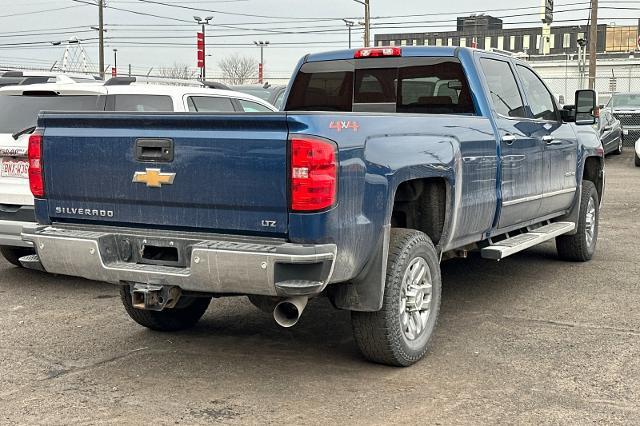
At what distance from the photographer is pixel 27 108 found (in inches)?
288

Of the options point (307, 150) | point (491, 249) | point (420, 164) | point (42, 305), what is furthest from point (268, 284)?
point (42, 305)

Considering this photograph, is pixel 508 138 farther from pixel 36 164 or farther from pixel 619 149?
pixel 619 149

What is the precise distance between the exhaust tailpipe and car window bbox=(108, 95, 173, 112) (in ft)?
11.7

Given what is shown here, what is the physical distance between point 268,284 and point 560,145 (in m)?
4.19

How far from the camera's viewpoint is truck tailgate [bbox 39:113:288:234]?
4133 mm

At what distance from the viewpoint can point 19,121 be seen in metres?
7.24

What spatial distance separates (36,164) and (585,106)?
5162 mm

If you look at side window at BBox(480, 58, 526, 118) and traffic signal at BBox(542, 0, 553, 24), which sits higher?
traffic signal at BBox(542, 0, 553, 24)

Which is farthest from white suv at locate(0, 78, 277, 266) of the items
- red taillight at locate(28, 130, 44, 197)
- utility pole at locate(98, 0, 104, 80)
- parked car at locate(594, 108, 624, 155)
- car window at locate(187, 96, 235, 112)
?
utility pole at locate(98, 0, 104, 80)

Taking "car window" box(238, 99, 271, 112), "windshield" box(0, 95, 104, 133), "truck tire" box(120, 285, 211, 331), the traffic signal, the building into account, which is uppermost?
the building

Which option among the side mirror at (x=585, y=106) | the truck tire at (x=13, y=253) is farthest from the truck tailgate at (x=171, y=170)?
the side mirror at (x=585, y=106)

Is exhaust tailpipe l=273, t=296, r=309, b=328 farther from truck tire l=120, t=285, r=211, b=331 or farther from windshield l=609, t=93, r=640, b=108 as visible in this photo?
windshield l=609, t=93, r=640, b=108

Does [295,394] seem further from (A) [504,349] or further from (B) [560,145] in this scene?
(B) [560,145]

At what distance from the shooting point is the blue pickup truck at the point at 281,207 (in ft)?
13.4
